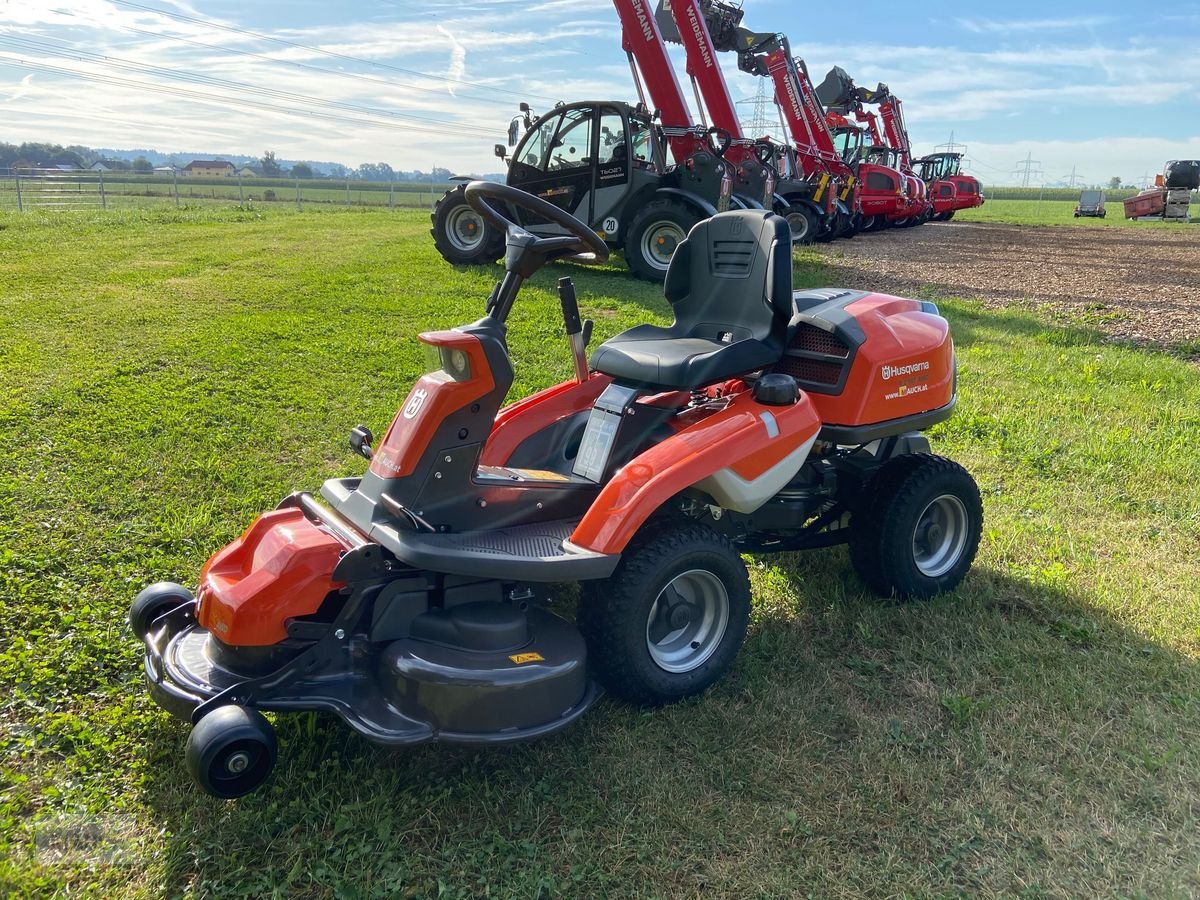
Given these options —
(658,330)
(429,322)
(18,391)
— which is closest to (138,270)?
(429,322)

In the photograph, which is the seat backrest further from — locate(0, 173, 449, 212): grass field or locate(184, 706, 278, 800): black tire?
locate(0, 173, 449, 212): grass field

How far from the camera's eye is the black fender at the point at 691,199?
10523mm

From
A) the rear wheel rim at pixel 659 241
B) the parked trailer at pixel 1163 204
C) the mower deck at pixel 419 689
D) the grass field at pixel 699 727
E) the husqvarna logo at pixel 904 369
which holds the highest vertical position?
the parked trailer at pixel 1163 204

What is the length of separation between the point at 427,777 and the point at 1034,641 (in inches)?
92.2

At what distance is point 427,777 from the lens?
2.62 m

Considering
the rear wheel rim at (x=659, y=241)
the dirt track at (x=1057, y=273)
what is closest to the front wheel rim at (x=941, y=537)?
the dirt track at (x=1057, y=273)

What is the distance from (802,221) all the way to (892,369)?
1367cm

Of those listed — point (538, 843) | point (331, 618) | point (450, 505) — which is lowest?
point (538, 843)

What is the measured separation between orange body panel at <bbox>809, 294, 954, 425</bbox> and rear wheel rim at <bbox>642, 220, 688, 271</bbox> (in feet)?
24.3

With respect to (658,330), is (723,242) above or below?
above

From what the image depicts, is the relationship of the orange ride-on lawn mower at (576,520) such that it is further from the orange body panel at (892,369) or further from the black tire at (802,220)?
the black tire at (802,220)

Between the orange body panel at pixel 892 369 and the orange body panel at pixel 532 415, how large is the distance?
936 millimetres

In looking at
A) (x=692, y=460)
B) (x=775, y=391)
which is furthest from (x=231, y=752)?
(x=775, y=391)

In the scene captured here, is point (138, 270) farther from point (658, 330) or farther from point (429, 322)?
point (658, 330)
